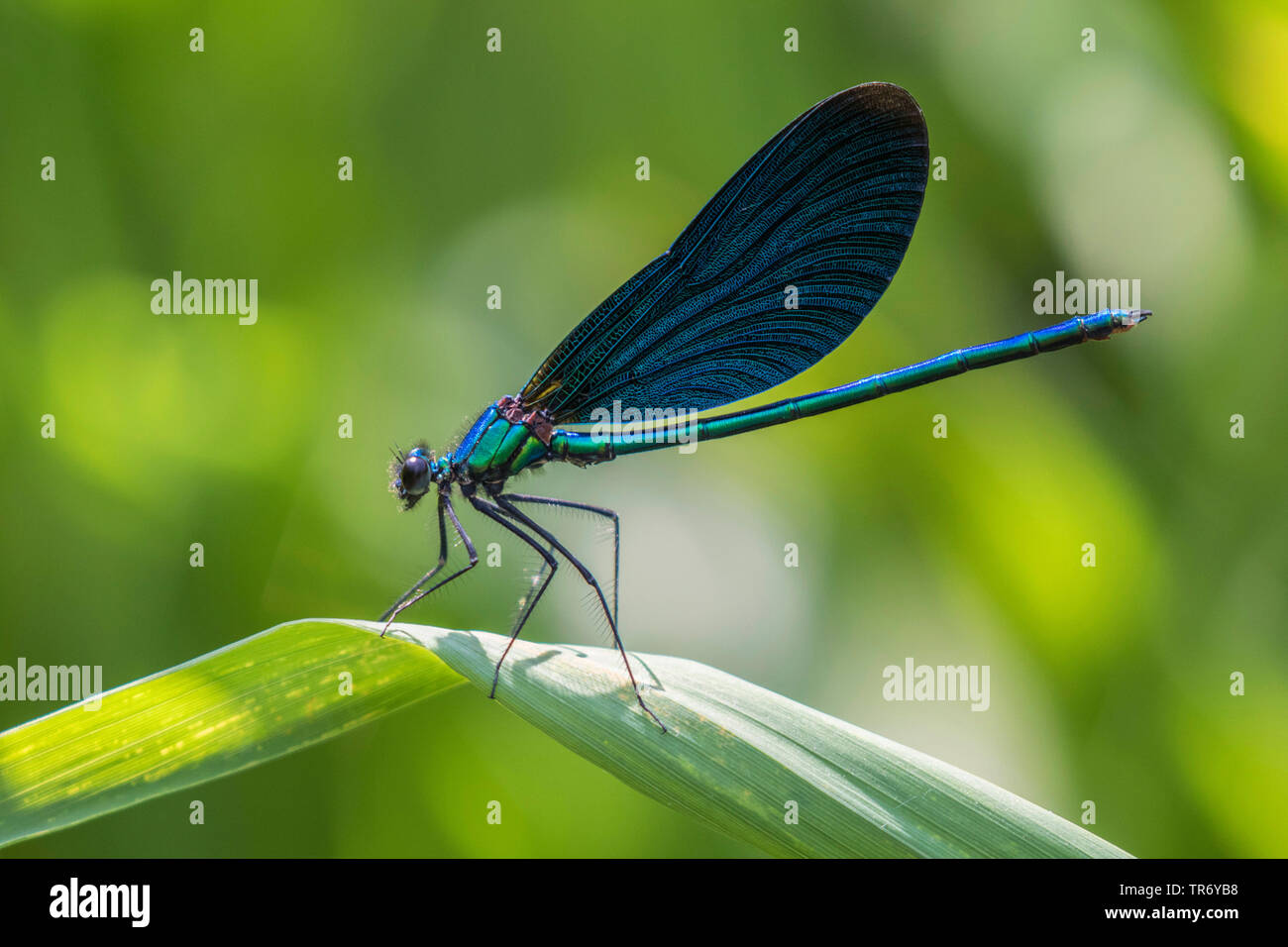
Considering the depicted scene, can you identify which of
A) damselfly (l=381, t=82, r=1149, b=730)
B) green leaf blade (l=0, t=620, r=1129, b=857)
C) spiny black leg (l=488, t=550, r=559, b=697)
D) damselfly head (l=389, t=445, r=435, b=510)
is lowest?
green leaf blade (l=0, t=620, r=1129, b=857)

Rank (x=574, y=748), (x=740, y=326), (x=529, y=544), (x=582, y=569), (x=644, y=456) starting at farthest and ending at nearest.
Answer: (x=644, y=456) → (x=740, y=326) → (x=529, y=544) → (x=582, y=569) → (x=574, y=748)

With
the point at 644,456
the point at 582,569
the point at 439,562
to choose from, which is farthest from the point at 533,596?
the point at 644,456

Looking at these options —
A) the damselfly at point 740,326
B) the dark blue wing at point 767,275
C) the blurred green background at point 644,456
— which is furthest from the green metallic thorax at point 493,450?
the blurred green background at point 644,456

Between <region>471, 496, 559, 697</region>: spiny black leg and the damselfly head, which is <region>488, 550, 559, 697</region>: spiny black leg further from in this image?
the damselfly head

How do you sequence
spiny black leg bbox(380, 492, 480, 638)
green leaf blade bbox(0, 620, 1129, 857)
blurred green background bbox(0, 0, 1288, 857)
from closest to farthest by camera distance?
1. green leaf blade bbox(0, 620, 1129, 857)
2. spiny black leg bbox(380, 492, 480, 638)
3. blurred green background bbox(0, 0, 1288, 857)

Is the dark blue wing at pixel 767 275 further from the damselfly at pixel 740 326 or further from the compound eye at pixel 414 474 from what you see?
the compound eye at pixel 414 474

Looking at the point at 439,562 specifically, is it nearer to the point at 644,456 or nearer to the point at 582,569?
the point at 582,569

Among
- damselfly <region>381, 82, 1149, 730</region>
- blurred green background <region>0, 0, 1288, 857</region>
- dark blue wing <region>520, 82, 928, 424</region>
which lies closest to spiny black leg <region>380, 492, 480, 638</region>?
damselfly <region>381, 82, 1149, 730</region>
